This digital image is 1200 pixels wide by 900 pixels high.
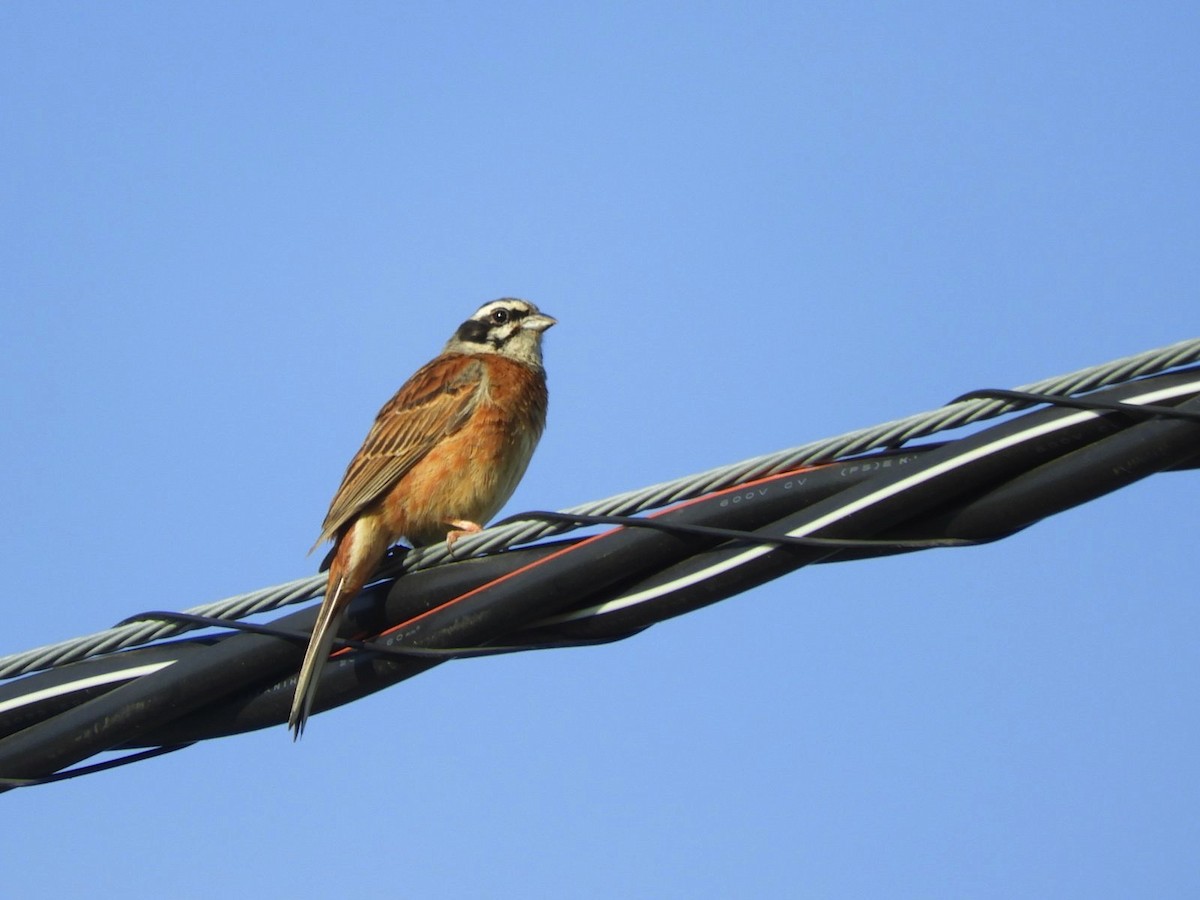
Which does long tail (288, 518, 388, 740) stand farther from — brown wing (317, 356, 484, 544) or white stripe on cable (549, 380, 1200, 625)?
brown wing (317, 356, 484, 544)

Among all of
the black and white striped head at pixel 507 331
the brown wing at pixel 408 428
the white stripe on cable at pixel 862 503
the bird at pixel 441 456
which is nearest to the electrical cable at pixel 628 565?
the white stripe on cable at pixel 862 503

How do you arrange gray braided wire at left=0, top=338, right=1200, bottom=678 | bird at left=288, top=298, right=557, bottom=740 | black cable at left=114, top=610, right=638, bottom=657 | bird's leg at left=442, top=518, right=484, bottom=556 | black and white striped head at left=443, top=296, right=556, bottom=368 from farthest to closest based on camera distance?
black and white striped head at left=443, top=296, right=556, bottom=368, bird's leg at left=442, top=518, right=484, bottom=556, bird at left=288, top=298, right=557, bottom=740, black cable at left=114, top=610, right=638, bottom=657, gray braided wire at left=0, top=338, right=1200, bottom=678

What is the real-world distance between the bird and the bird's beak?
43cm

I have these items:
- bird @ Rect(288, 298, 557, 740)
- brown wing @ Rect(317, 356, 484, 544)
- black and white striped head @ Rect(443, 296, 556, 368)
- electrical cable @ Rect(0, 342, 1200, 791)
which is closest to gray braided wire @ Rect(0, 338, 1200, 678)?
electrical cable @ Rect(0, 342, 1200, 791)

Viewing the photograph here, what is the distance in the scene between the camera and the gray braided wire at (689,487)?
4.49 m

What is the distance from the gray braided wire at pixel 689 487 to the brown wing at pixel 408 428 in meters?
2.20

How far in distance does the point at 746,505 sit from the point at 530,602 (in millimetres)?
750

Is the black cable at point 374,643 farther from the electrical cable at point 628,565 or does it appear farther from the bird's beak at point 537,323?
the bird's beak at point 537,323

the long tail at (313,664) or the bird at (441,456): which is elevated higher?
the bird at (441,456)

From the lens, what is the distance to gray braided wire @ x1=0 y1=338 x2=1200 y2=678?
4.49 metres

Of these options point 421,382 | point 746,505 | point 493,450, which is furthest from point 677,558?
point 421,382

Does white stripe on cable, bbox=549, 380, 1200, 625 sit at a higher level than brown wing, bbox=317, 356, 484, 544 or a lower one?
lower

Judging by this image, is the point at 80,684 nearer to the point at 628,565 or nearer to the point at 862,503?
the point at 628,565

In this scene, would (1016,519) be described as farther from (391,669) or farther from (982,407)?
(391,669)
